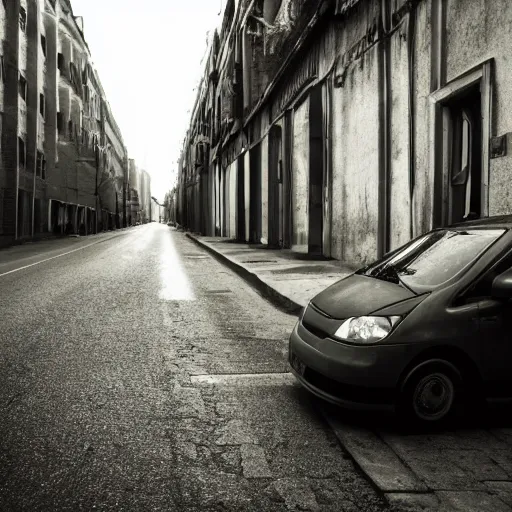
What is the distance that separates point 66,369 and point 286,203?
14.8m

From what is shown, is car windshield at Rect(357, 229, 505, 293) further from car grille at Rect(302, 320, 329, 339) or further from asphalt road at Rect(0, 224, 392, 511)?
asphalt road at Rect(0, 224, 392, 511)

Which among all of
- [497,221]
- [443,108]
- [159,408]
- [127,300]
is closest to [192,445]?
[159,408]

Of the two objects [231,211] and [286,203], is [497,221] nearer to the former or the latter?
[286,203]

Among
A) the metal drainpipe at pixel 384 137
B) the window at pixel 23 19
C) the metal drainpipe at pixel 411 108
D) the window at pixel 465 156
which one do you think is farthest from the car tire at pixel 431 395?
the window at pixel 23 19

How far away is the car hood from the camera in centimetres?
353

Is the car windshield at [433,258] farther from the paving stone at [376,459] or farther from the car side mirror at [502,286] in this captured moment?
the paving stone at [376,459]

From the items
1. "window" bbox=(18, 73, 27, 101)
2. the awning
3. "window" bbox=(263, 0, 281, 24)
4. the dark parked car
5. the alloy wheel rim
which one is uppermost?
"window" bbox=(263, 0, 281, 24)

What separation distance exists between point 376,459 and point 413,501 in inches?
18.1

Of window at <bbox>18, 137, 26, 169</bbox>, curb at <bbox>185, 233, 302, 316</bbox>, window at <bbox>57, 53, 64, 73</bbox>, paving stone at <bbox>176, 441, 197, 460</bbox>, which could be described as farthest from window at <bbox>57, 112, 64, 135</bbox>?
paving stone at <bbox>176, 441, 197, 460</bbox>

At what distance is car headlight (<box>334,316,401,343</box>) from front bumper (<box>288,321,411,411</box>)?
0.06 m

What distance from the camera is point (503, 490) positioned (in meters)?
2.65

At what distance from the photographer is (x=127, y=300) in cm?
848

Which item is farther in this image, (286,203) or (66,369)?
(286,203)

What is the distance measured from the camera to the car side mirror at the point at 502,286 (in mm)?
3205
